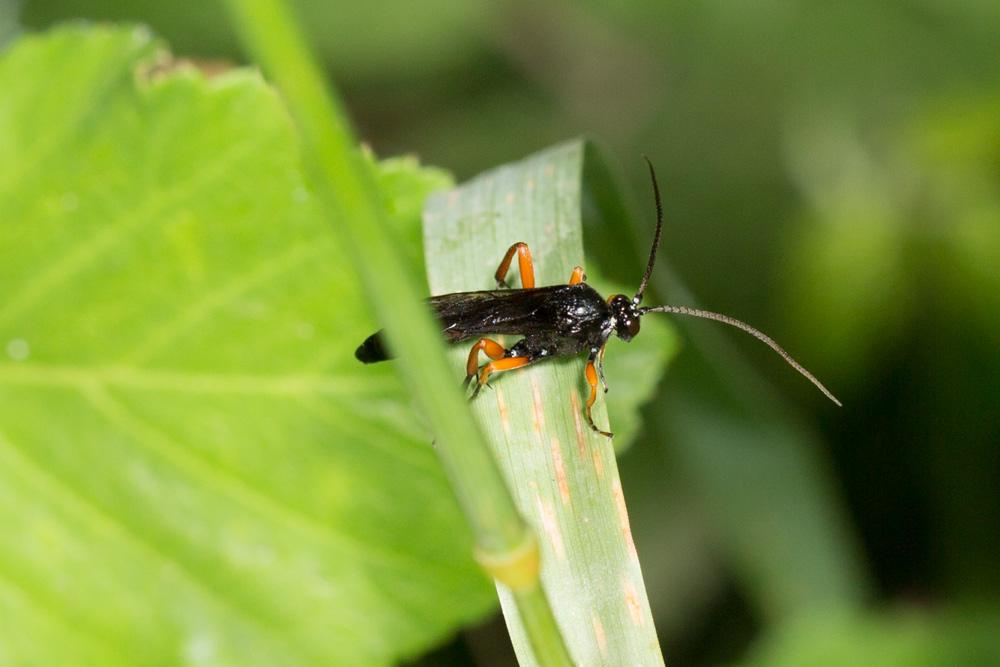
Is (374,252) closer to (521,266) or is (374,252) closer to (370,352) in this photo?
(370,352)

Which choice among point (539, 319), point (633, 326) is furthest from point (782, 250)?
point (539, 319)

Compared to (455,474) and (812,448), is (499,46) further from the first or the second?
(455,474)

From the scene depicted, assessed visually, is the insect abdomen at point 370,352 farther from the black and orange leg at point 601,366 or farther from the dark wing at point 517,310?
the black and orange leg at point 601,366

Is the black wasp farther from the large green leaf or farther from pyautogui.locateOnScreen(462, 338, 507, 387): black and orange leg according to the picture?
the large green leaf

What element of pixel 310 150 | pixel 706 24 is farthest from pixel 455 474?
pixel 706 24

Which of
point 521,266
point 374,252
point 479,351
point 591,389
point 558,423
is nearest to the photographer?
point 374,252

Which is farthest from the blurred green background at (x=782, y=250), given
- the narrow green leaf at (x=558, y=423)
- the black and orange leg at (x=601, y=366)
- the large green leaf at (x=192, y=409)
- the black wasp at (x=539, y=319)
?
the large green leaf at (x=192, y=409)

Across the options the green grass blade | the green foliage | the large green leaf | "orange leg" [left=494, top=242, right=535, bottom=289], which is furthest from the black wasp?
the green grass blade
